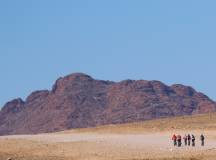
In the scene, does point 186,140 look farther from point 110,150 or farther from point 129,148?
point 110,150

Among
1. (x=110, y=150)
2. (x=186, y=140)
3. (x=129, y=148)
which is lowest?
(x=110, y=150)

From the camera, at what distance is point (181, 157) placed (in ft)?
144

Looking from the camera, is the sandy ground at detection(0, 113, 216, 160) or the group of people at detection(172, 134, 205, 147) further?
the group of people at detection(172, 134, 205, 147)

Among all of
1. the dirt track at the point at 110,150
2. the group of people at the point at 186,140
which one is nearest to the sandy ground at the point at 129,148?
the dirt track at the point at 110,150

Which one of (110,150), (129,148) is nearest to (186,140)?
(129,148)

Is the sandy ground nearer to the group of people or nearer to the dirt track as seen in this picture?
the dirt track

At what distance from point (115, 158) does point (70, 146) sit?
1181 centimetres

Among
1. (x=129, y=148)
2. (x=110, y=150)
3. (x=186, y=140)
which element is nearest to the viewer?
(x=110, y=150)

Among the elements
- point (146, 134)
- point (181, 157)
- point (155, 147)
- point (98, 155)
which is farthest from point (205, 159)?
point (146, 134)

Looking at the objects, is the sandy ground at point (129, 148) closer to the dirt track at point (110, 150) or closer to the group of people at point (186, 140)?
the dirt track at point (110, 150)

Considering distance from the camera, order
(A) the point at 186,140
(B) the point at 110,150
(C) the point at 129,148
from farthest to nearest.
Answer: (A) the point at 186,140, (C) the point at 129,148, (B) the point at 110,150

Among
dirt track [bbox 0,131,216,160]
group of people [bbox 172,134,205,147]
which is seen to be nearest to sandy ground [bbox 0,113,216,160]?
dirt track [bbox 0,131,216,160]

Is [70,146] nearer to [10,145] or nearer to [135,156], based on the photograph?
[10,145]

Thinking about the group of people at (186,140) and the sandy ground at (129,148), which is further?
the group of people at (186,140)
